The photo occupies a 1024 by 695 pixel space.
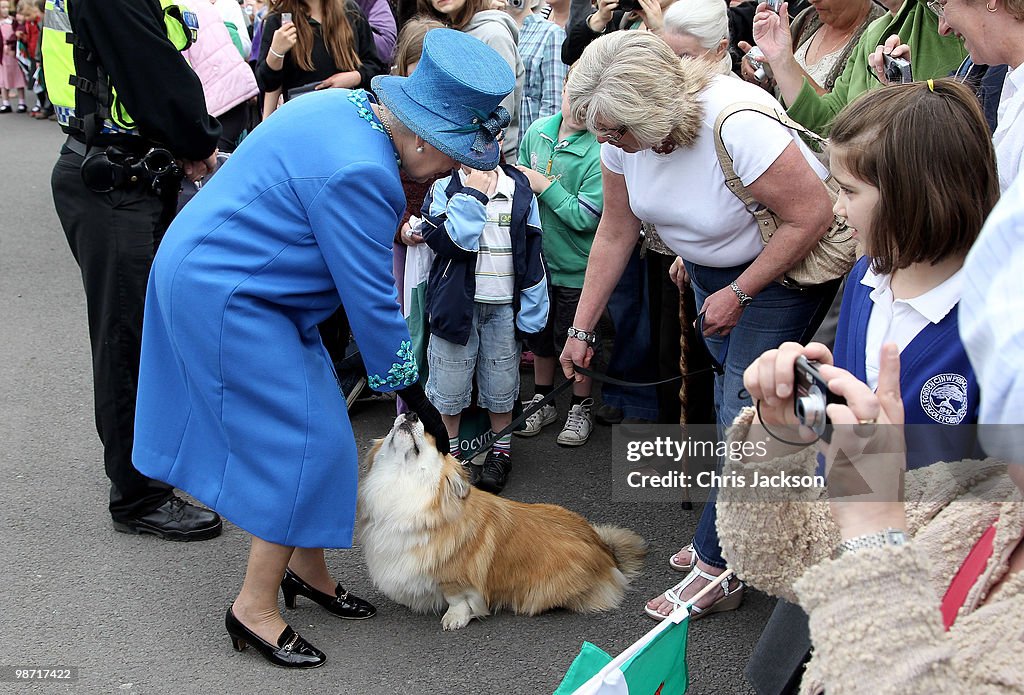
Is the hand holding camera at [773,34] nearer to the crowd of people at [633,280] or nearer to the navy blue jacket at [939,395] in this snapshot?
the crowd of people at [633,280]

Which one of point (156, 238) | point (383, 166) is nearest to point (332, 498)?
point (383, 166)

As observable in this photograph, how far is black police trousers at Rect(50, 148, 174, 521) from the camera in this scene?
10.5 feet

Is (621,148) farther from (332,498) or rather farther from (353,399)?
(353,399)

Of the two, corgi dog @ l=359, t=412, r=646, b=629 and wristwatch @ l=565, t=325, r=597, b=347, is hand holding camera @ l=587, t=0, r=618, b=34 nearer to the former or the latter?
wristwatch @ l=565, t=325, r=597, b=347

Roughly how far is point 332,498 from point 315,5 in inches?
156

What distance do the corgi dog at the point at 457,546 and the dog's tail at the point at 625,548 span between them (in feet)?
0.44

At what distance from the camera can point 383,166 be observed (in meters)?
2.41

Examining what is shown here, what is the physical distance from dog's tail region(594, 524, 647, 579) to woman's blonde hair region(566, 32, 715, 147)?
59.1 inches

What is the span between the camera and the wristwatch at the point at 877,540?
1.13m

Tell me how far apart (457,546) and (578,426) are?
1636 millimetres

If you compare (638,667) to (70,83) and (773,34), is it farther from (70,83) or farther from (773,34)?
(70,83)

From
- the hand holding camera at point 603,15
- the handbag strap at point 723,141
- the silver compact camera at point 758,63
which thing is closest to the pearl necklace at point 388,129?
the handbag strap at point 723,141

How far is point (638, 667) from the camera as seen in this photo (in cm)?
199

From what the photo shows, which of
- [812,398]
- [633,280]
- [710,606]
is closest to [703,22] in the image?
[633,280]
